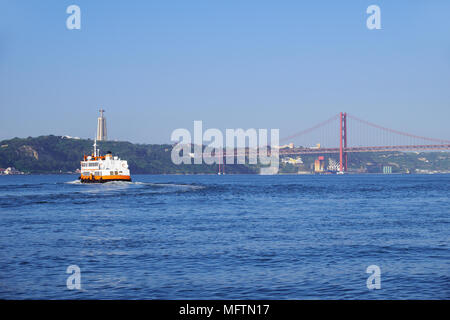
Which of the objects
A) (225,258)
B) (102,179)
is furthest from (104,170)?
(225,258)

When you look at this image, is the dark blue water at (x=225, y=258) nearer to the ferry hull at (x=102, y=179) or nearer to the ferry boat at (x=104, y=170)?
the ferry hull at (x=102, y=179)

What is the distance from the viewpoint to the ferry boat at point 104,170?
98688 mm

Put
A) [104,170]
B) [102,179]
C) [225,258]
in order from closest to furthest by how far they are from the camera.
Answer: [225,258], [102,179], [104,170]

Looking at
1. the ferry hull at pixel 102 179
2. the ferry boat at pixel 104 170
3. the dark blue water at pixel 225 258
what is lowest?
the dark blue water at pixel 225 258

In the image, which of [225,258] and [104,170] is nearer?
[225,258]

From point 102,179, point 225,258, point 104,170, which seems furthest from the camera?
point 104,170

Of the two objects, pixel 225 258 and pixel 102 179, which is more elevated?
pixel 102 179

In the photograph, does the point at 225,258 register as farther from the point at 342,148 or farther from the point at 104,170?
the point at 342,148

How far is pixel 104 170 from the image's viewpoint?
98.7 meters

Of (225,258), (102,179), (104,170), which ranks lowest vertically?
A: (225,258)

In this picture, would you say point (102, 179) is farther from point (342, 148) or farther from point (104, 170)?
point (342, 148)

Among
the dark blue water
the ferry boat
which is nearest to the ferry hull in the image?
the ferry boat

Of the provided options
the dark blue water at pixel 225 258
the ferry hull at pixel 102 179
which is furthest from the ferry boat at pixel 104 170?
the dark blue water at pixel 225 258

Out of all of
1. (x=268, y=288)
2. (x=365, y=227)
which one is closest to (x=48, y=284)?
(x=268, y=288)
